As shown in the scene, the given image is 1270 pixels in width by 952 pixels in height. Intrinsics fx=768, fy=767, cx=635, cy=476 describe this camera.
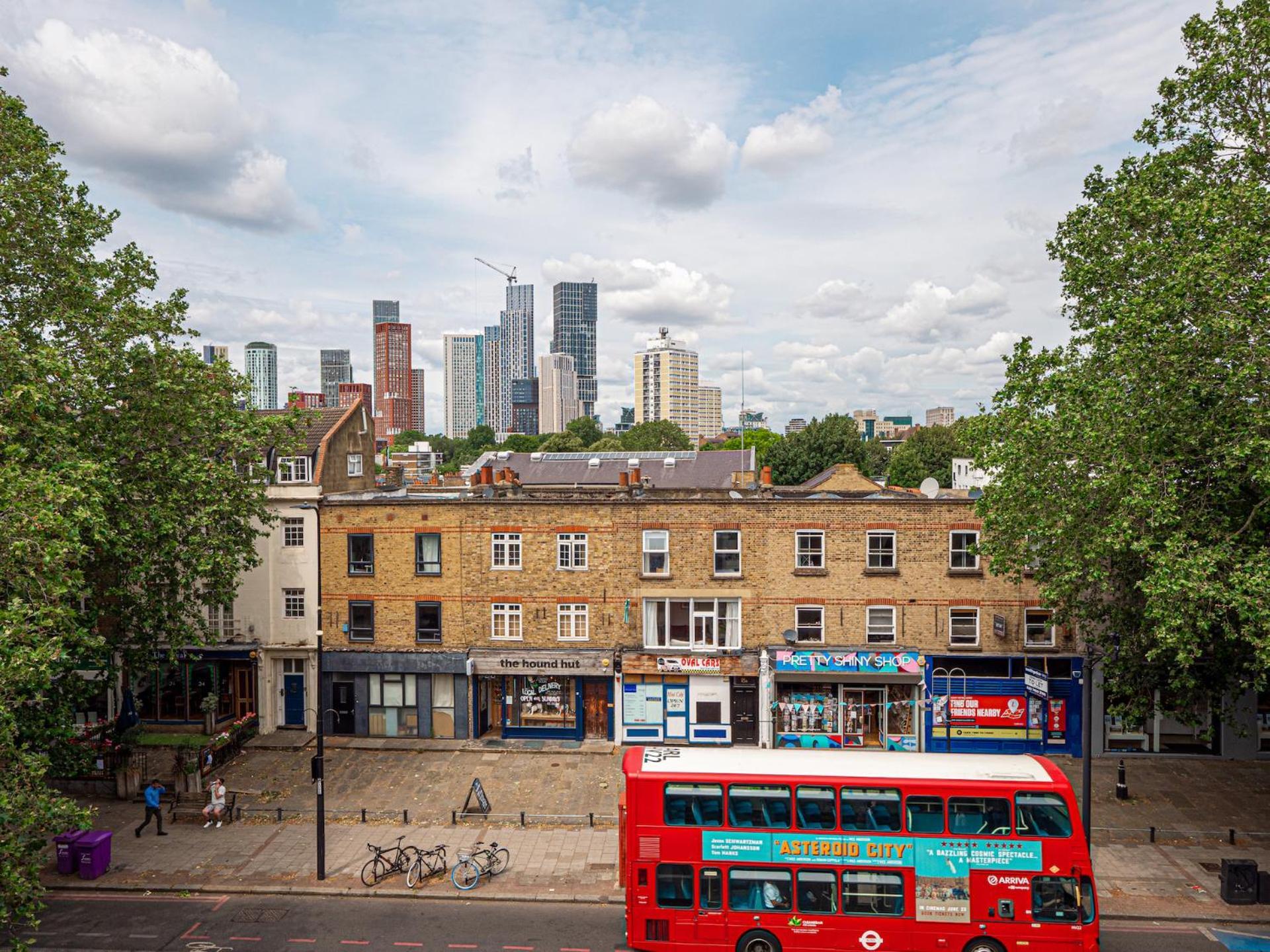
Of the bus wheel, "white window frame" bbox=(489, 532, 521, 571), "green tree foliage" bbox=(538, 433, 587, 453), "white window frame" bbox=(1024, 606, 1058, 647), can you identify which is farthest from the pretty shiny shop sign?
"green tree foliage" bbox=(538, 433, 587, 453)

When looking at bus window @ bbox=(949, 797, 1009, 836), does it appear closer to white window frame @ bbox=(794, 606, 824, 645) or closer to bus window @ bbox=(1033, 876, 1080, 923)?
bus window @ bbox=(1033, 876, 1080, 923)

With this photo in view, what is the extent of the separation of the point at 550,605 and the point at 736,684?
737cm

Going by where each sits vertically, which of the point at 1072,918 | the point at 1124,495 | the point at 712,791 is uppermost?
the point at 1124,495

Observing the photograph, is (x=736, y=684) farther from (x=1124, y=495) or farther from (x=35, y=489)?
(x=35, y=489)

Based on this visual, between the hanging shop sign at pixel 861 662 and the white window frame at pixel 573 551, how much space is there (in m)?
8.29

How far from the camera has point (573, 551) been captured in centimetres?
2862

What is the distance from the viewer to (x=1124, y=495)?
17422 mm

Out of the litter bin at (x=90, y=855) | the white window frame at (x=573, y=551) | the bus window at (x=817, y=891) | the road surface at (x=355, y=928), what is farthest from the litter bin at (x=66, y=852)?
the bus window at (x=817, y=891)

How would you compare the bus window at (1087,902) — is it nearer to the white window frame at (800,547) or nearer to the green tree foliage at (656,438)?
the white window frame at (800,547)

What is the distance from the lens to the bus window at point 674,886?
1493 centimetres

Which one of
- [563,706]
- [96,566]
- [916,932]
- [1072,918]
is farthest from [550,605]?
[1072,918]

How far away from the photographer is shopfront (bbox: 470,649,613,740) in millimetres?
27922

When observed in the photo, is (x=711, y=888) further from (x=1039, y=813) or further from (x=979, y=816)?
(x=1039, y=813)

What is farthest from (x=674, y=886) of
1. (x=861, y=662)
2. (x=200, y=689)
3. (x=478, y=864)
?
(x=200, y=689)
